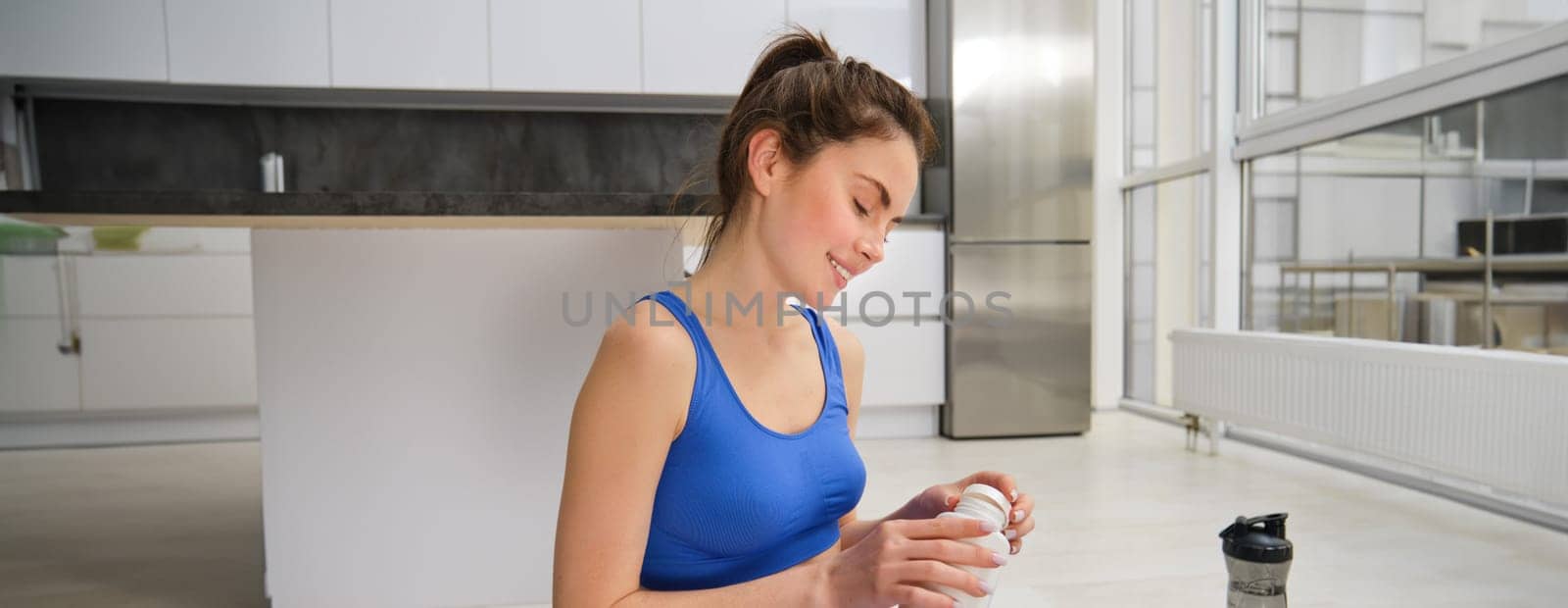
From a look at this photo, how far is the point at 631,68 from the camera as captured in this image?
3957 mm

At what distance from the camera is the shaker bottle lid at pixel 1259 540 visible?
72 centimetres

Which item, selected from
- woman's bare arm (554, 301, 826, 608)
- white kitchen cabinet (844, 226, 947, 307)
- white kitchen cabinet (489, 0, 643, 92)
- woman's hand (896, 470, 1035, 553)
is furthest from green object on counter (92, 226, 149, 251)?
woman's hand (896, 470, 1035, 553)

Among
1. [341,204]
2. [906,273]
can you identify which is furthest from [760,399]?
[906,273]

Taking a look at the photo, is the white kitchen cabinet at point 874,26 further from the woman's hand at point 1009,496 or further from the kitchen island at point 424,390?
the woman's hand at point 1009,496

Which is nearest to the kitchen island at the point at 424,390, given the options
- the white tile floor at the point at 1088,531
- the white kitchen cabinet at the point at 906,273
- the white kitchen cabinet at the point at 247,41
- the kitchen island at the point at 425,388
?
the kitchen island at the point at 425,388

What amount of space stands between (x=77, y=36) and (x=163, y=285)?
3.43 ft

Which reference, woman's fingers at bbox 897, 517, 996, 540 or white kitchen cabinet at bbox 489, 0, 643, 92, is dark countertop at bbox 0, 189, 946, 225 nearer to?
woman's fingers at bbox 897, 517, 996, 540

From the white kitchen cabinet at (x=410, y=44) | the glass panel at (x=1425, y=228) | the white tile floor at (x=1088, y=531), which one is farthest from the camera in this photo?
the white kitchen cabinet at (x=410, y=44)

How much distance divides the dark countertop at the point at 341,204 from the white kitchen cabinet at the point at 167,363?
307 cm

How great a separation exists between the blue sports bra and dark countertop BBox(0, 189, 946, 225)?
67 cm

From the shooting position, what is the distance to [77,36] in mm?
3633

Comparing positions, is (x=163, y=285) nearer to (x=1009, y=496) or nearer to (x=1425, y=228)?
(x=1009, y=496)

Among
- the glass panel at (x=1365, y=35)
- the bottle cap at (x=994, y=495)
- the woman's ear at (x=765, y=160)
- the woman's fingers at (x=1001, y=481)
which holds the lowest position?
the woman's fingers at (x=1001, y=481)

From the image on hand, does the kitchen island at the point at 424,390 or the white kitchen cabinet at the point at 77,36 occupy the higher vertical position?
the white kitchen cabinet at the point at 77,36
